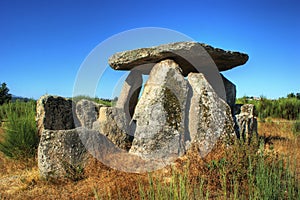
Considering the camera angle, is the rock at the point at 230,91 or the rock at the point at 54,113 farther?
the rock at the point at 230,91

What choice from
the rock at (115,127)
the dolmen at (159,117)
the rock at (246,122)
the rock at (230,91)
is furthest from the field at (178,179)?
the rock at (230,91)

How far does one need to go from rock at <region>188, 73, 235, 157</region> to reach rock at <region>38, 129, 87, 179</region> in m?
2.66

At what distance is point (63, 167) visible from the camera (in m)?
4.92

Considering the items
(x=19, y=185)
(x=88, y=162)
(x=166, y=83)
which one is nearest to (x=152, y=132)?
(x=166, y=83)

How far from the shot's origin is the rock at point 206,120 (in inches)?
249

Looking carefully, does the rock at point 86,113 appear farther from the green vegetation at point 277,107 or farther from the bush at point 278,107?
the bush at point 278,107

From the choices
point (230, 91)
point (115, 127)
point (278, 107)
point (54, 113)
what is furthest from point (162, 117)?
point (278, 107)

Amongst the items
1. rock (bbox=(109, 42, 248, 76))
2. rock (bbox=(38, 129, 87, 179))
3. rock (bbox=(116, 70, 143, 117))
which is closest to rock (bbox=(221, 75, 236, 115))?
rock (bbox=(109, 42, 248, 76))

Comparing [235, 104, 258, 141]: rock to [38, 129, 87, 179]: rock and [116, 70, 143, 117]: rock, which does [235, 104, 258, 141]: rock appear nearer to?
[116, 70, 143, 117]: rock

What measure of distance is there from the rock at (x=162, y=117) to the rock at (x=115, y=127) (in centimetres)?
92

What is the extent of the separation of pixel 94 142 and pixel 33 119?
218cm

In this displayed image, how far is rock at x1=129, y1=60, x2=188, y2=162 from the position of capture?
6.15 metres

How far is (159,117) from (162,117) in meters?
0.07

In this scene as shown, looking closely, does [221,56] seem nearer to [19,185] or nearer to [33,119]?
[33,119]
